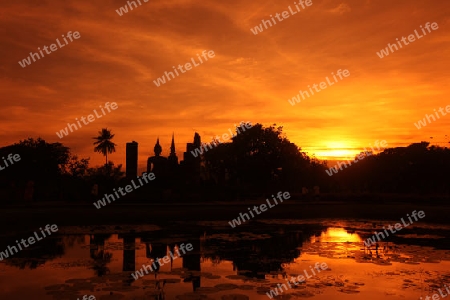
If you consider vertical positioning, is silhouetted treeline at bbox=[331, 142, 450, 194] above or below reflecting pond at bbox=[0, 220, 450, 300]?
above

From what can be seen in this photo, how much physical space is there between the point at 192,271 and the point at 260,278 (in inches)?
72.2

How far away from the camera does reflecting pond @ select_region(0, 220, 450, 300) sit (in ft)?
29.5

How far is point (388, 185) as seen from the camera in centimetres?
7100

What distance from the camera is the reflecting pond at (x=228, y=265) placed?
29.5 feet

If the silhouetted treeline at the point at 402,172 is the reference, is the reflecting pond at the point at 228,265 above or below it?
below

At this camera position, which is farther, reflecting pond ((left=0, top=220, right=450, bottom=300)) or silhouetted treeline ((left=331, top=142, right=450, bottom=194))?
silhouetted treeline ((left=331, top=142, right=450, bottom=194))

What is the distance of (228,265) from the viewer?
1188 cm

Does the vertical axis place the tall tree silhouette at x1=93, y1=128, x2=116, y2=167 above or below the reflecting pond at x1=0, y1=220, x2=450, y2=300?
above

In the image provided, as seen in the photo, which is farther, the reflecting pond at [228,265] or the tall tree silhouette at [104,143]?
the tall tree silhouette at [104,143]

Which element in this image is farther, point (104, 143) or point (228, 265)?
point (104, 143)

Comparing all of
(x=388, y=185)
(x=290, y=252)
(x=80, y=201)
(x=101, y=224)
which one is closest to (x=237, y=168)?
(x=388, y=185)

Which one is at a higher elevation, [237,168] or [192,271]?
[237,168]

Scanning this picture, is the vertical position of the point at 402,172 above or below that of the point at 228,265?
above

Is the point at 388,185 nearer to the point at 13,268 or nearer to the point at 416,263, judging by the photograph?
the point at 416,263
